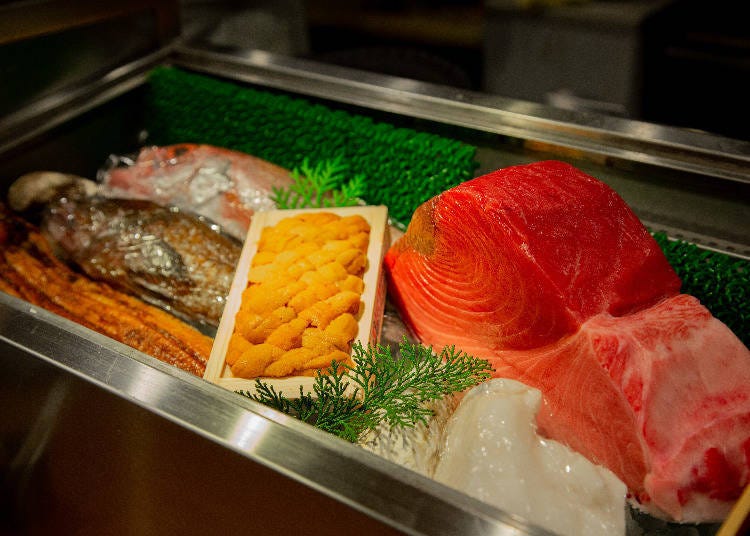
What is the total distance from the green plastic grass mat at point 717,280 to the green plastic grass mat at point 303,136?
2.31ft

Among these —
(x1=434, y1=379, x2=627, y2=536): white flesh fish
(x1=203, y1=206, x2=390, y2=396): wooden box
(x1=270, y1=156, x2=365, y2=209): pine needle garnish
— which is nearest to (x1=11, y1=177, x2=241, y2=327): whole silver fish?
(x1=203, y1=206, x2=390, y2=396): wooden box

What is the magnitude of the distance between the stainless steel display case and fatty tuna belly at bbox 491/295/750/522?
1.64 feet

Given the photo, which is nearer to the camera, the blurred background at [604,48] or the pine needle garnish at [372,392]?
the pine needle garnish at [372,392]

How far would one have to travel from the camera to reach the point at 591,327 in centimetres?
147

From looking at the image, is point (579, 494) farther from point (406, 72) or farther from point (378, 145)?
point (406, 72)

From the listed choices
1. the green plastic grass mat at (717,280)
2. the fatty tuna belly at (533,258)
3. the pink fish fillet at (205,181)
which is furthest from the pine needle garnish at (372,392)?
the pink fish fillet at (205,181)

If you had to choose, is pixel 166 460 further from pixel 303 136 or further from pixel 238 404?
pixel 303 136

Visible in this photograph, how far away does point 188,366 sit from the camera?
1.74 meters

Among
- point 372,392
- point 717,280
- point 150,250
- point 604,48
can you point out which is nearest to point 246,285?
point 150,250

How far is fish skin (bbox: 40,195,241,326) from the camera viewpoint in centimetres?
197

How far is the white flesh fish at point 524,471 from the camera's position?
1.22 meters

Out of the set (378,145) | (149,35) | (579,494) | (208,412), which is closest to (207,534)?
(208,412)

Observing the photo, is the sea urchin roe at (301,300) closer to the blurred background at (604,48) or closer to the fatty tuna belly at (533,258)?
the fatty tuna belly at (533,258)

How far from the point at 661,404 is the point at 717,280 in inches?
25.6
